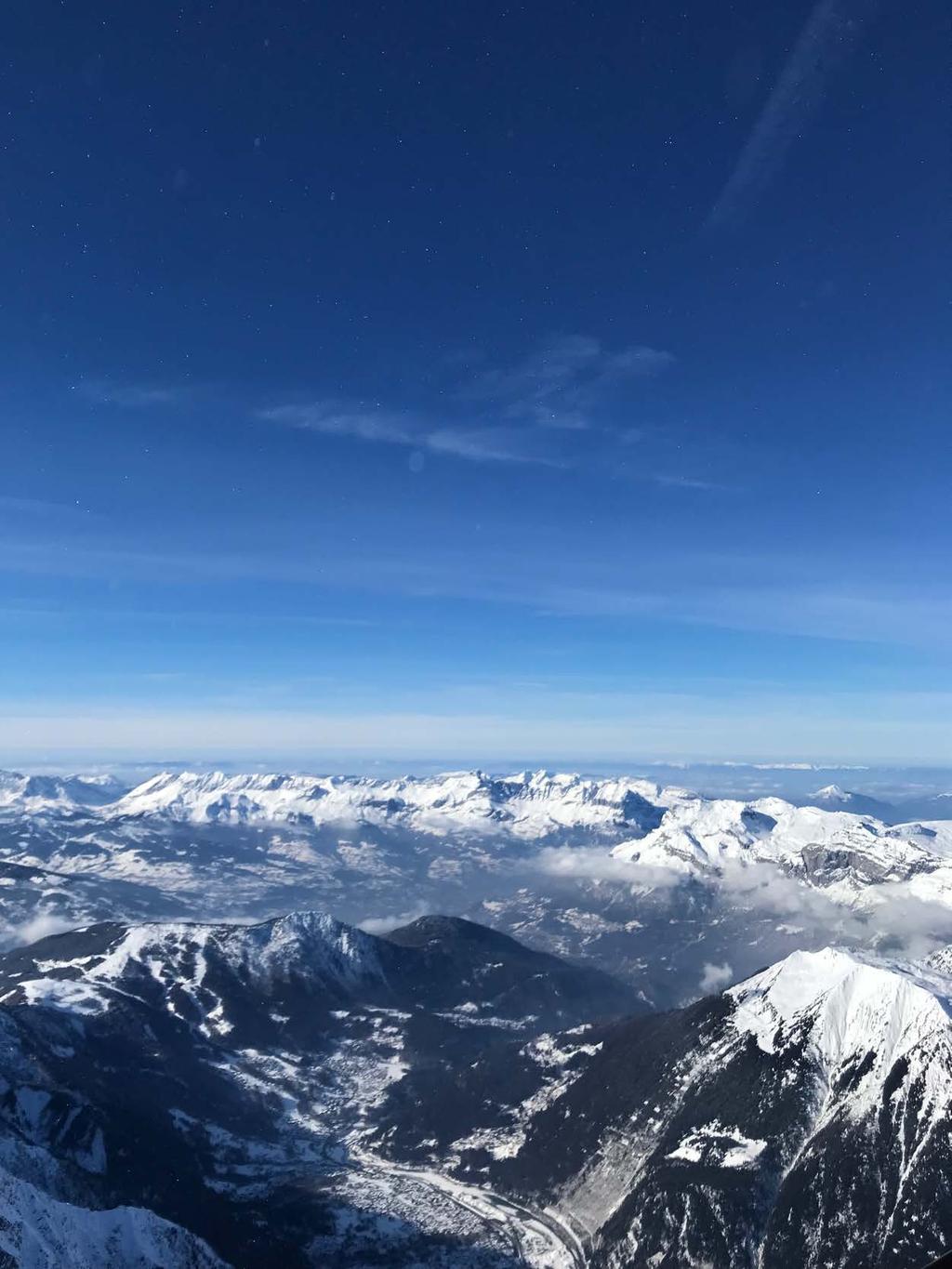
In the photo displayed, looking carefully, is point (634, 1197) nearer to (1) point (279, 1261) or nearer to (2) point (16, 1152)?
(1) point (279, 1261)

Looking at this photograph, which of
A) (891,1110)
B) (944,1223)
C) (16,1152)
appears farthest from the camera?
(891,1110)

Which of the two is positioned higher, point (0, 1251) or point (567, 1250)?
point (0, 1251)

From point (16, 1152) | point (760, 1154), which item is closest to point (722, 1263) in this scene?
point (760, 1154)

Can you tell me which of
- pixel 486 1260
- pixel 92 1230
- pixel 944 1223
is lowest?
pixel 486 1260

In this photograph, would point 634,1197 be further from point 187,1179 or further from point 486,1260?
point 187,1179

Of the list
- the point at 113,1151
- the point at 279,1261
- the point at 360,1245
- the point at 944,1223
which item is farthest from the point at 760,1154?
the point at 113,1151

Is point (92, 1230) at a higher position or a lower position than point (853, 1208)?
higher

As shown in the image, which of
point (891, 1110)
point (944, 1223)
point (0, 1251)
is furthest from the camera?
point (891, 1110)

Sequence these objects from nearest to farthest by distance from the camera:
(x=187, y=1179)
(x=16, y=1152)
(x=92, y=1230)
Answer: (x=92, y=1230)
(x=16, y=1152)
(x=187, y=1179)

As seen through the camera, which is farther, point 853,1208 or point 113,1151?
point 113,1151
